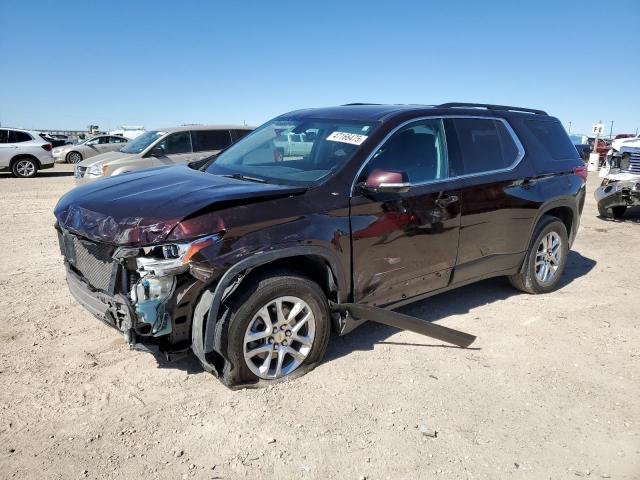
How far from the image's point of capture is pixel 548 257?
17.9 feet

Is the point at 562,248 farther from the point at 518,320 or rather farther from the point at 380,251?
the point at 380,251

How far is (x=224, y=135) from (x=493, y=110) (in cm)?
822

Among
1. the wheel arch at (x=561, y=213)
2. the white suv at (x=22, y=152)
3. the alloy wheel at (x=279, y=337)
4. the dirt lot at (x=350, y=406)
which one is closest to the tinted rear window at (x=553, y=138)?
the wheel arch at (x=561, y=213)

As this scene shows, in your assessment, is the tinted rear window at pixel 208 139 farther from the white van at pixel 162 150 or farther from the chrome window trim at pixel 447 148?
the chrome window trim at pixel 447 148

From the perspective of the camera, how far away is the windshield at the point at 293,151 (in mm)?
3812

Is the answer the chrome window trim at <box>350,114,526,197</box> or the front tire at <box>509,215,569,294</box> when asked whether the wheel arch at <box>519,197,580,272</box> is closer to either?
the front tire at <box>509,215,569,294</box>

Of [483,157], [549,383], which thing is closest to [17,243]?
[483,157]

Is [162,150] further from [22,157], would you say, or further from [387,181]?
[22,157]

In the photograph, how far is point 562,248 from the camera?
5574 mm

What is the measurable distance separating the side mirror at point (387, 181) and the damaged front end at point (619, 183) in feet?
25.3

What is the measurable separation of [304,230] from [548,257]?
3.34 metres

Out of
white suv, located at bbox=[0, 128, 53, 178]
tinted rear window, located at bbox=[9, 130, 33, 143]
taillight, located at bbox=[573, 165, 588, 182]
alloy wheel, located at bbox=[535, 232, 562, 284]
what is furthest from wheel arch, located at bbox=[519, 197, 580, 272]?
tinted rear window, located at bbox=[9, 130, 33, 143]

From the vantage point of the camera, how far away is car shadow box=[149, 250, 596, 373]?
3.87 meters

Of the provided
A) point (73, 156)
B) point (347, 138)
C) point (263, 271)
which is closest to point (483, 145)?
point (347, 138)
